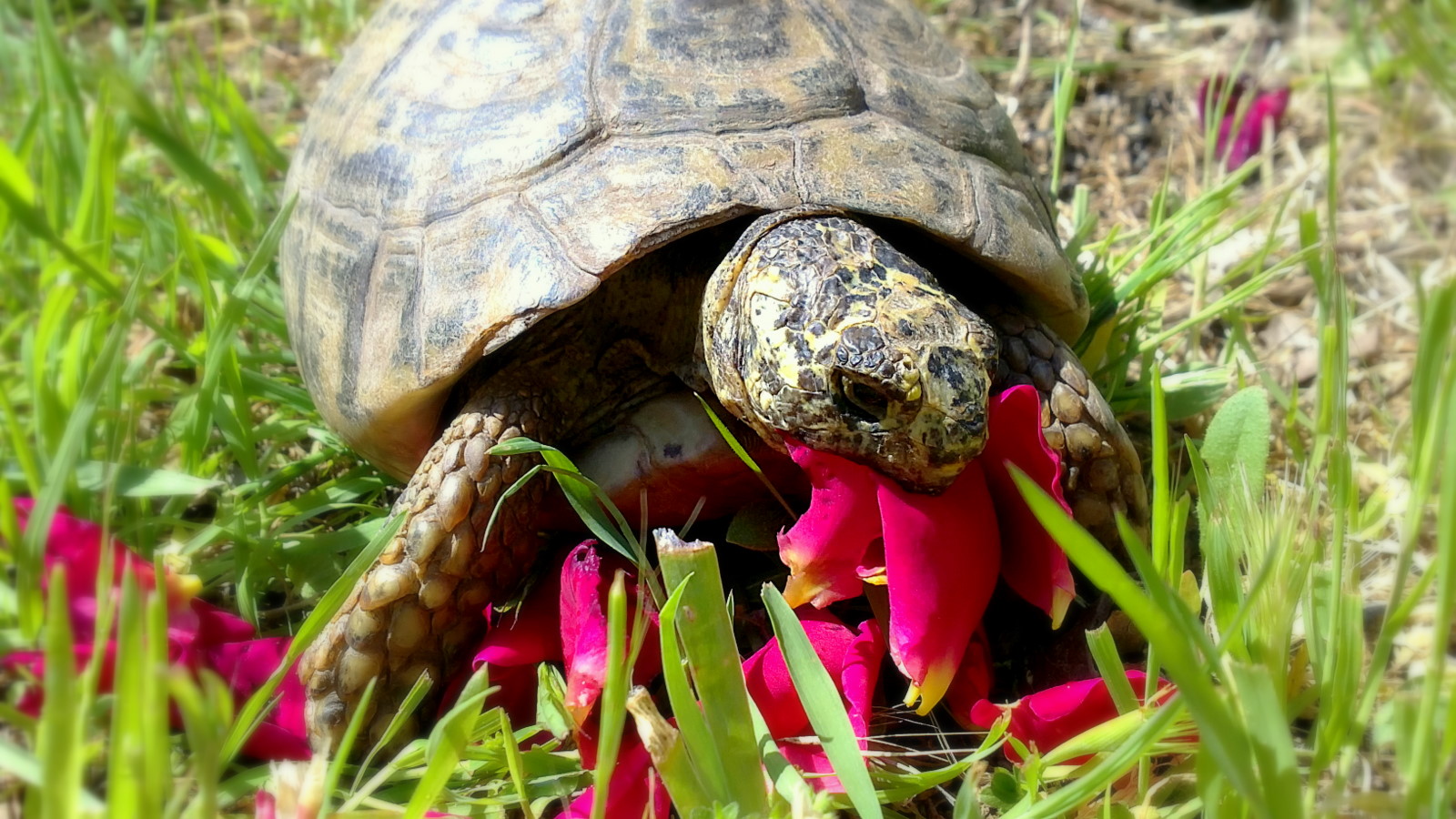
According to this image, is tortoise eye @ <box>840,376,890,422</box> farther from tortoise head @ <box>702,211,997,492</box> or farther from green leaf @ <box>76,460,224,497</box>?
green leaf @ <box>76,460,224,497</box>

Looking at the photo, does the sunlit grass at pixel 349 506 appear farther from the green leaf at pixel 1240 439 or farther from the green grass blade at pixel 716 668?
the green grass blade at pixel 716 668

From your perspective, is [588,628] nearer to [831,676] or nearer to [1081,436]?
[831,676]

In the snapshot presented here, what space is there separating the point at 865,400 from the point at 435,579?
2.65 feet

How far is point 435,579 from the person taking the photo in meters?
1.85

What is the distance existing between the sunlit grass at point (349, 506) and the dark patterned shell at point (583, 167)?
0.72ft

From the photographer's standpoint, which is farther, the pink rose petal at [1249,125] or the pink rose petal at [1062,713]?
the pink rose petal at [1249,125]

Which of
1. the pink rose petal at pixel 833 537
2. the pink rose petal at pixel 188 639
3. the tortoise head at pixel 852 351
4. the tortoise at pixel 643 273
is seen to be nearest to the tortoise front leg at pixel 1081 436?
the tortoise at pixel 643 273

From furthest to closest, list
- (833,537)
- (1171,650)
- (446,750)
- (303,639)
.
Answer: (833,537)
(303,639)
(446,750)
(1171,650)

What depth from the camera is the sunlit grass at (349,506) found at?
A: 1120 millimetres

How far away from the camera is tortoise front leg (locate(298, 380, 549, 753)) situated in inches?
71.4

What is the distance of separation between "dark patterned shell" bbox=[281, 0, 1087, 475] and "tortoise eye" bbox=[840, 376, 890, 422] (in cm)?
40

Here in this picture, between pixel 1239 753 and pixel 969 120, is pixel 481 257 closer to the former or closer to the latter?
pixel 969 120

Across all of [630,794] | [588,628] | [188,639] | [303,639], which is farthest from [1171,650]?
[188,639]

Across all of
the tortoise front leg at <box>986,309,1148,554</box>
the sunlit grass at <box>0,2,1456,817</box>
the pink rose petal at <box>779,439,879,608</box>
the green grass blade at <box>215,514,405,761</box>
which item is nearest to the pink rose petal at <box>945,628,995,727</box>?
the sunlit grass at <box>0,2,1456,817</box>
